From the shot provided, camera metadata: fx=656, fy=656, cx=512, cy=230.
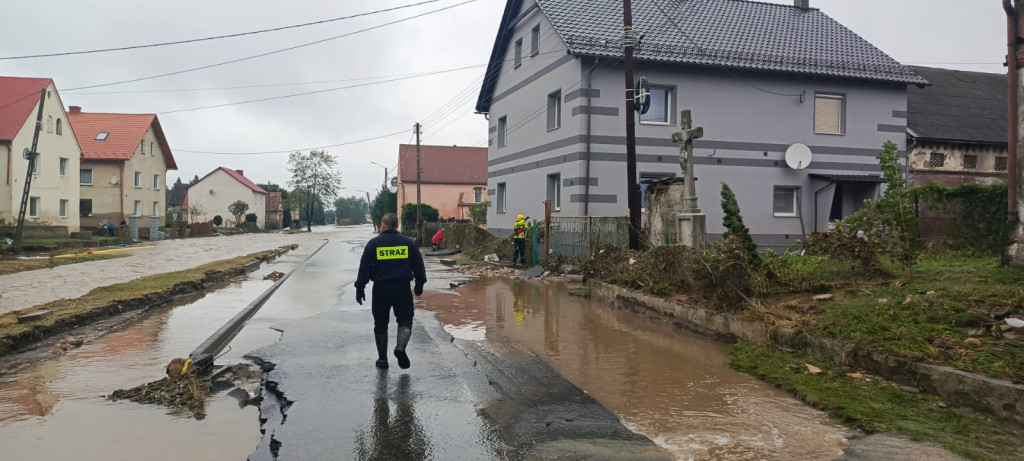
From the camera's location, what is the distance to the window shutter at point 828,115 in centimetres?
2125

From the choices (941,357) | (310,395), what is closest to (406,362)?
(310,395)

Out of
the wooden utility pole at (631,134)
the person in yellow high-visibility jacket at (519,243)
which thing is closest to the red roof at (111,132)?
the person in yellow high-visibility jacket at (519,243)

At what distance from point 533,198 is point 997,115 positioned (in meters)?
18.4

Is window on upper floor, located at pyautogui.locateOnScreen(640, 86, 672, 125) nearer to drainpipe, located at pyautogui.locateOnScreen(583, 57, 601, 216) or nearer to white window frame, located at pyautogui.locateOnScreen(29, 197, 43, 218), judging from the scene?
drainpipe, located at pyautogui.locateOnScreen(583, 57, 601, 216)

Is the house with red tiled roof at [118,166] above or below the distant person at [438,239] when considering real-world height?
above

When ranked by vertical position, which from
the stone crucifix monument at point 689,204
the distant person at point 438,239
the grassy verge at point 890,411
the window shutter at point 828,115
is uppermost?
the window shutter at point 828,115

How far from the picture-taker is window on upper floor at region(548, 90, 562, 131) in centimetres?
2134

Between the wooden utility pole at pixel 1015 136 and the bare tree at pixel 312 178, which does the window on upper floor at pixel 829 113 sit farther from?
the bare tree at pixel 312 178

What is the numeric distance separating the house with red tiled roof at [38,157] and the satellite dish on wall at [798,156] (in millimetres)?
35912

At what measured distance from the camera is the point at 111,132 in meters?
50.0

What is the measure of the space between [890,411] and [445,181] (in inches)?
2208

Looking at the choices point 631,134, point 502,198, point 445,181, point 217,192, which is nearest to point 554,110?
point 502,198

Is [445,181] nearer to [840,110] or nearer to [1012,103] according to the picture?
[840,110]

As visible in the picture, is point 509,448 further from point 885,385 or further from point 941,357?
point 941,357
